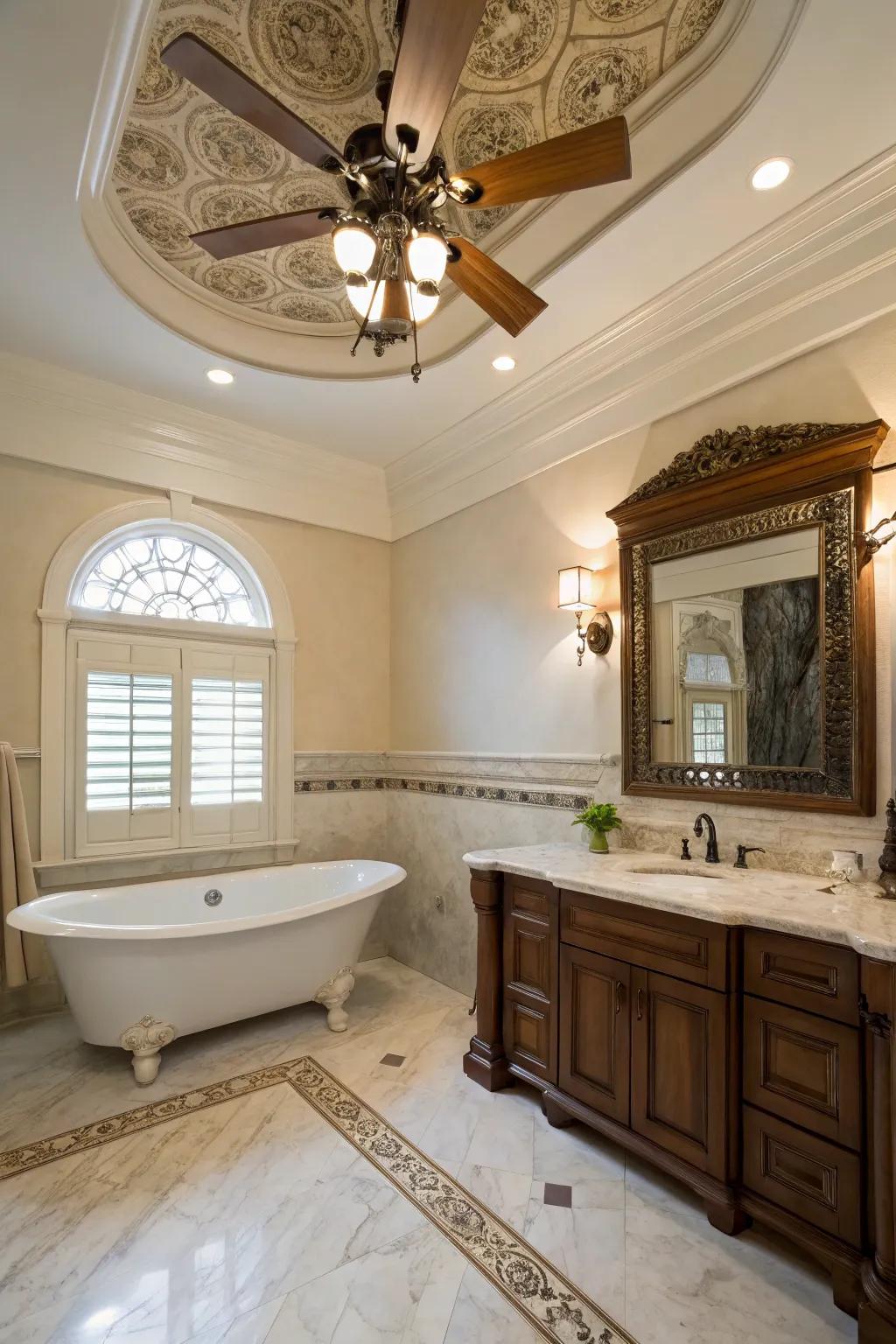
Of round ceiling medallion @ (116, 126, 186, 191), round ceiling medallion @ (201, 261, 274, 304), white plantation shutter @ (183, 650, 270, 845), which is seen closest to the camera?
round ceiling medallion @ (116, 126, 186, 191)

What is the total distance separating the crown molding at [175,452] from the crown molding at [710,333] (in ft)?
3.01

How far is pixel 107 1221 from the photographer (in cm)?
194

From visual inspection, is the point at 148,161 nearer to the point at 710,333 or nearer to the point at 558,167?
the point at 558,167

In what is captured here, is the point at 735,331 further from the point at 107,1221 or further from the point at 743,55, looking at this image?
the point at 107,1221

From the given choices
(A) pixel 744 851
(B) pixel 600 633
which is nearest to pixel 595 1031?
(A) pixel 744 851

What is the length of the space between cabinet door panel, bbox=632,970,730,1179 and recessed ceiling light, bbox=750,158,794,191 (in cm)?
245

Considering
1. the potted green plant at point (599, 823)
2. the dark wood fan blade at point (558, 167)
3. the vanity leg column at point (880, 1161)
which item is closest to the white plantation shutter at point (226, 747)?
the potted green plant at point (599, 823)

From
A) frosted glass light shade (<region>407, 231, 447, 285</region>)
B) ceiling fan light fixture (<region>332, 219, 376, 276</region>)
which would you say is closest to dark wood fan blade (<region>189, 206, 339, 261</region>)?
ceiling fan light fixture (<region>332, 219, 376, 276</region>)

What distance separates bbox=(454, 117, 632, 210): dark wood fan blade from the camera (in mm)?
1530

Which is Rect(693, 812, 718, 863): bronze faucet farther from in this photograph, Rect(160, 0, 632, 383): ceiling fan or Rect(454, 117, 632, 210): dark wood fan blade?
Rect(454, 117, 632, 210): dark wood fan blade

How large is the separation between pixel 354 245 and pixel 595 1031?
246cm

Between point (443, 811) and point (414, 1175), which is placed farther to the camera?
point (443, 811)

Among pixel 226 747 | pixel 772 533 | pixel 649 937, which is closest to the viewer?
pixel 649 937

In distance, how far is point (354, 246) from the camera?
5.56 ft
